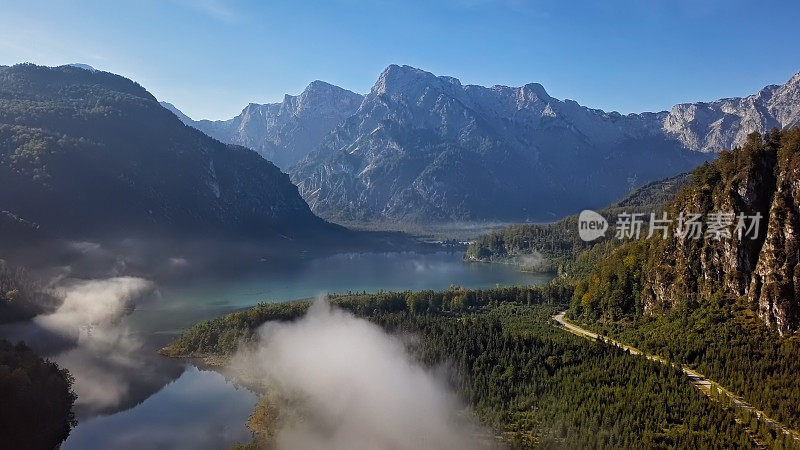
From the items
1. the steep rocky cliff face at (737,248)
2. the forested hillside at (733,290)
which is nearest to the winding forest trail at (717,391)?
the forested hillside at (733,290)

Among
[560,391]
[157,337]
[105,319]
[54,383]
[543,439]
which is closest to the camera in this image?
[543,439]

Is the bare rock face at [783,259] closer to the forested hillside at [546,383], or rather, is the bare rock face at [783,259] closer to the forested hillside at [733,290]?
the forested hillside at [733,290]

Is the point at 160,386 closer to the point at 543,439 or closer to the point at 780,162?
the point at 543,439

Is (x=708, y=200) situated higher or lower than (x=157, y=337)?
higher

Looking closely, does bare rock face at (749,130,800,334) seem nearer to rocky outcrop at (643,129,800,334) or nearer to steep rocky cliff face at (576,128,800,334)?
rocky outcrop at (643,129,800,334)

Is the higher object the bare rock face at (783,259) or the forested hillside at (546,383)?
the bare rock face at (783,259)

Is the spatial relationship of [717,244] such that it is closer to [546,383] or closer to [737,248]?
[737,248]

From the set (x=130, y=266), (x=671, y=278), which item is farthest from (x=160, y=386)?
(x=130, y=266)

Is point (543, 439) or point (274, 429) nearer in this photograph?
point (543, 439)

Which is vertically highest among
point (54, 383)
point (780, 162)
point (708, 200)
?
point (780, 162)
